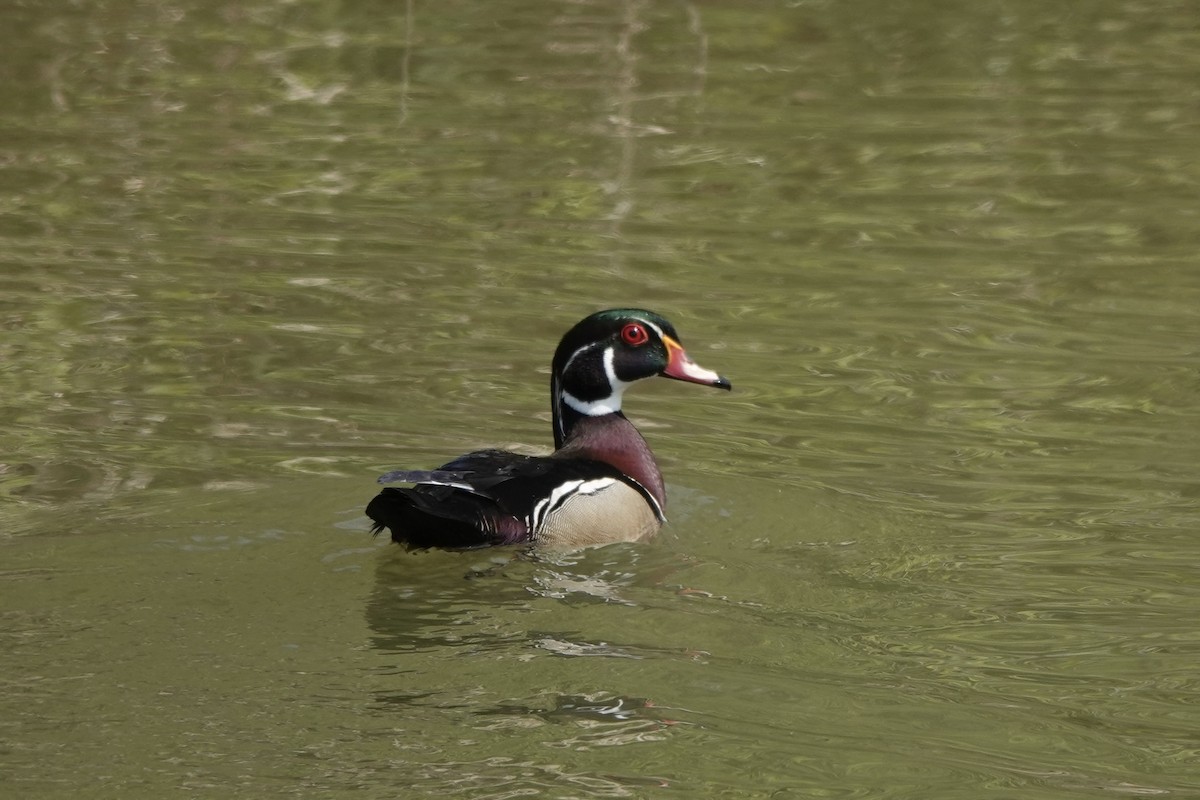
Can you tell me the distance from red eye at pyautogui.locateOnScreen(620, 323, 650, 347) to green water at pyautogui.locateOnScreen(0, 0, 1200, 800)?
0.75 meters

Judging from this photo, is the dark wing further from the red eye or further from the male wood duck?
the red eye

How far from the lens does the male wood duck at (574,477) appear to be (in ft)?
26.1

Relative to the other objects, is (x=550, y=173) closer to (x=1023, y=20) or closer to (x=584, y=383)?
(x=584, y=383)

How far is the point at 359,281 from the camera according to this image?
12617mm

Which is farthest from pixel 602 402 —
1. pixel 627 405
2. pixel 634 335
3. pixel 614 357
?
pixel 627 405

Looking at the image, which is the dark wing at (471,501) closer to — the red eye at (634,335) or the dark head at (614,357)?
the dark head at (614,357)

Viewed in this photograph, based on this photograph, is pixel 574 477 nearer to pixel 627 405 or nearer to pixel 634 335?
pixel 634 335

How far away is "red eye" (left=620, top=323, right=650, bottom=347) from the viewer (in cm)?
929

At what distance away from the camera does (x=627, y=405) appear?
36.0 feet

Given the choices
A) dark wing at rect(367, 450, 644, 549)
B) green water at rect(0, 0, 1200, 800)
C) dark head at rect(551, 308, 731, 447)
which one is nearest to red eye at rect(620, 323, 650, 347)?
dark head at rect(551, 308, 731, 447)

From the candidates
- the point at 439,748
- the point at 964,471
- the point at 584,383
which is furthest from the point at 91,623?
the point at 964,471

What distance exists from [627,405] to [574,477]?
234 cm

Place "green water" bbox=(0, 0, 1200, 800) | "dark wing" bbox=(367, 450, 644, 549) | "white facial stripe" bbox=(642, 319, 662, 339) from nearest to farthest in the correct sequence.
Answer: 1. "green water" bbox=(0, 0, 1200, 800)
2. "dark wing" bbox=(367, 450, 644, 549)
3. "white facial stripe" bbox=(642, 319, 662, 339)

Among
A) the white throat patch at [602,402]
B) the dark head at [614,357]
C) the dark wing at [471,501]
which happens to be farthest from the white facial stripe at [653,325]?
the dark wing at [471,501]
